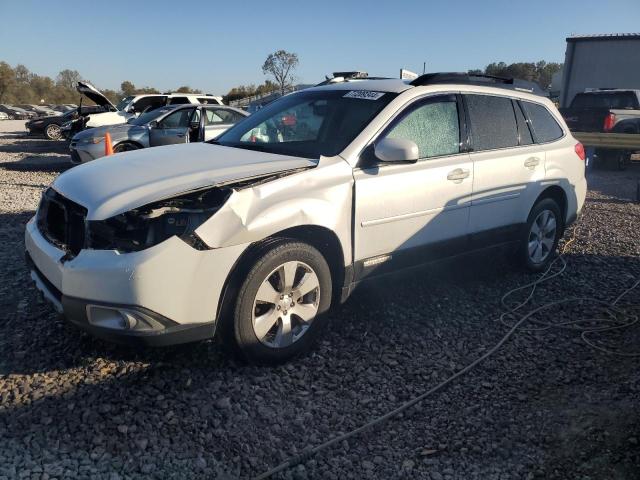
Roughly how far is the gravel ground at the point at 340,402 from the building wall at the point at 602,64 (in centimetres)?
1601

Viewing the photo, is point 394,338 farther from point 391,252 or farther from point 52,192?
point 52,192

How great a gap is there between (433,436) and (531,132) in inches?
133

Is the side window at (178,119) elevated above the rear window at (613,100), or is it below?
below

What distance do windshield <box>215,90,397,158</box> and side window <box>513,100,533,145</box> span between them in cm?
162

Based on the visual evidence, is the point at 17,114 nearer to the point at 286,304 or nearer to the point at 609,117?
the point at 609,117

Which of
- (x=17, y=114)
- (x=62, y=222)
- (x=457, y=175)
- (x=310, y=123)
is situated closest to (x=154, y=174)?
(x=62, y=222)

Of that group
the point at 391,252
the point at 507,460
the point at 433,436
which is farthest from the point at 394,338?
the point at 507,460

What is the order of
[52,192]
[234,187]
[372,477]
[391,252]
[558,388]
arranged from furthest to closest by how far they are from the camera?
[391,252]
[52,192]
[558,388]
[234,187]
[372,477]

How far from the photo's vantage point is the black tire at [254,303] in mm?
3105

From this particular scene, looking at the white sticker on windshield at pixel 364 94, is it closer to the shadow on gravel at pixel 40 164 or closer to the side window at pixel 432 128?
the side window at pixel 432 128

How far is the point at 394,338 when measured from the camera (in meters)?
3.90

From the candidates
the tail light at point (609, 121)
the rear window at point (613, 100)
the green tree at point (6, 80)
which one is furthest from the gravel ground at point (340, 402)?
the green tree at point (6, 80)

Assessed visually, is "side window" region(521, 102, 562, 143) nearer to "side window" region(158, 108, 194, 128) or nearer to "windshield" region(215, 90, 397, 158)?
"windshield" region(215, 90, 397, 158)

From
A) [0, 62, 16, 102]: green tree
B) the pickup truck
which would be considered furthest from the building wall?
[0, 62, 16, 102]: green tree
